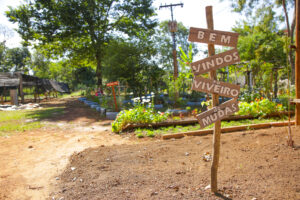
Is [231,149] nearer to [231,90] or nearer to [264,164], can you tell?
[264,164]

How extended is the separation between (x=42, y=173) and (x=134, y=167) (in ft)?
5.38

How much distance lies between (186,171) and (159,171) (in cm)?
38

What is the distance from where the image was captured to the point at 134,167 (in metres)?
3.24

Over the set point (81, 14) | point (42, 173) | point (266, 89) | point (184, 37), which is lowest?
point (42, 173)

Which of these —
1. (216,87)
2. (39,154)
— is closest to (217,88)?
(216,87)

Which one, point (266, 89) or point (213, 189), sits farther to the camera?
point (266, 89)

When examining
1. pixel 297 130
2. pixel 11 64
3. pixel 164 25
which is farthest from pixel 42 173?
pixel 11 64

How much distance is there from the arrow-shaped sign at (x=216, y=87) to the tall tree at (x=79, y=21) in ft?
53.8

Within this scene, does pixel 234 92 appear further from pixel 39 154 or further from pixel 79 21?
pixel 79 21

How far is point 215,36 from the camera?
2182 millimetres

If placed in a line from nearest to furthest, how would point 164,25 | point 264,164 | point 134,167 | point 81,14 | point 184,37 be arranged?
1. point 264,164
2. point 134,167
3. point 81,14
4. point 164,25
5. point 184,37

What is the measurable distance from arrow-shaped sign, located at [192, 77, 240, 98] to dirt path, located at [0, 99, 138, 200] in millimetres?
2434

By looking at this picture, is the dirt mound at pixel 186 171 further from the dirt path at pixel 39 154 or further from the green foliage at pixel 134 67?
the green foliage at pixel 134 67

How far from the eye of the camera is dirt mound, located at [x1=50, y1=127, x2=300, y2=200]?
2377mm
